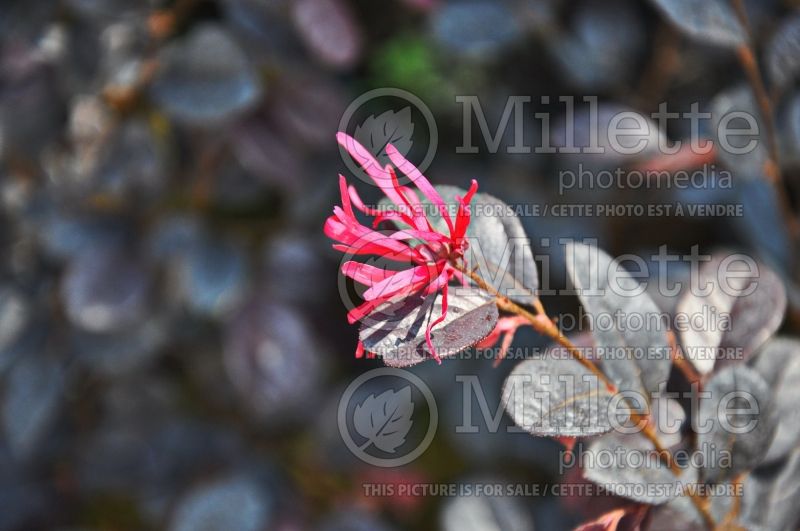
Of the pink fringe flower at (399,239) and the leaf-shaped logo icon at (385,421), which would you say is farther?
the leaf-shaped logo icon at (385,421)

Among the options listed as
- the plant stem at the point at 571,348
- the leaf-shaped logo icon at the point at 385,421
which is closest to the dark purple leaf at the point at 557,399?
the plant stem at the point at 571,348

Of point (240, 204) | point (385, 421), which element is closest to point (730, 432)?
point (385, 421)

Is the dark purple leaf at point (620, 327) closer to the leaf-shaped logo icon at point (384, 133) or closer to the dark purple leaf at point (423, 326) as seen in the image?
the dark purple leaf at point (423, 326)

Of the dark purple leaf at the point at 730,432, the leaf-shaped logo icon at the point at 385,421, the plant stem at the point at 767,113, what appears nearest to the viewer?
the dark purple leaf at the point at 730,432

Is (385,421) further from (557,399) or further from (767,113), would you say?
(767,113)

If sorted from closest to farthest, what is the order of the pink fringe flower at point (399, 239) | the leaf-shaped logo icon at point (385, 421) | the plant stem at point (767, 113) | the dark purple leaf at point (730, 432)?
the pink fringe flower at point (399, 239) → the dark purple leaf at point (730, 432) → the plant stem at point (767, 113) → the leaf-shaped logo icon at point (385, 421)

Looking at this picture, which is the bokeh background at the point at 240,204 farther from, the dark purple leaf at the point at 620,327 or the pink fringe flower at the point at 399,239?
the pink fringe flower at the point at 399,239

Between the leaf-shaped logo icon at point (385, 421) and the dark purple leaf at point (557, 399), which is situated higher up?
the dark purple leaf at point (557, 399)

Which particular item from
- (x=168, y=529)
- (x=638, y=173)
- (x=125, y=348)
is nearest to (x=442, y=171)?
(x=638, y=173)

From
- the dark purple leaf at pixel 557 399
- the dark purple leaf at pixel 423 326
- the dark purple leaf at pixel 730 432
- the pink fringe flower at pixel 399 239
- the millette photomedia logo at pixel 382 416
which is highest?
the pink fringe flower at pixel 399 239
